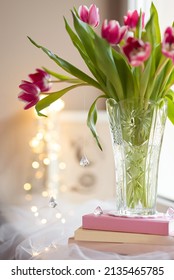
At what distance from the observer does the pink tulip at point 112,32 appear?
1256mm

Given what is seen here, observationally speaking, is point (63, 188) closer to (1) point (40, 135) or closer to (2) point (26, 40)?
(1) point (40, 135)

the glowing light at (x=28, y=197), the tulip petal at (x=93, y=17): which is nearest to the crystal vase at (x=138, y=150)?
the tulip petal at (x=93, y=17)

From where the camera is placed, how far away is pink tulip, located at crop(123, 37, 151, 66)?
3.87ft

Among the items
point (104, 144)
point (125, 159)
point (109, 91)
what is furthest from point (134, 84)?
point (104, 144)

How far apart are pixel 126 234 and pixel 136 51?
426 mm

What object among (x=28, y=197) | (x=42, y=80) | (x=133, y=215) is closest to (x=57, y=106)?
(x=28, y=197)

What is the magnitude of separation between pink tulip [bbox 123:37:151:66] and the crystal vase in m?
0.19

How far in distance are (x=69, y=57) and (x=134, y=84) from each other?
238 cm

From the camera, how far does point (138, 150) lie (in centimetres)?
137

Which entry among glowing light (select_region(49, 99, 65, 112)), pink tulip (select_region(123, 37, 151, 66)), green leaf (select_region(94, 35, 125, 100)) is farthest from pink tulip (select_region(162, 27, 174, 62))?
glowing light (select_region(49, 99, 65, 112))

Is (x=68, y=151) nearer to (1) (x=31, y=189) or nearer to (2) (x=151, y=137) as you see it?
(1) (x=31, y=189)

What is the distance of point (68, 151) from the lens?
3.62 meters

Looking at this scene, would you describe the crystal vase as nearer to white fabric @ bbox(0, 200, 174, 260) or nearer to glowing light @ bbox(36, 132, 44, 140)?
white fabric @ bbox(0, 200, 174, 260)

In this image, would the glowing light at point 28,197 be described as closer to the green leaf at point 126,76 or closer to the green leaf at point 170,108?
the green leaf at point 170,108
